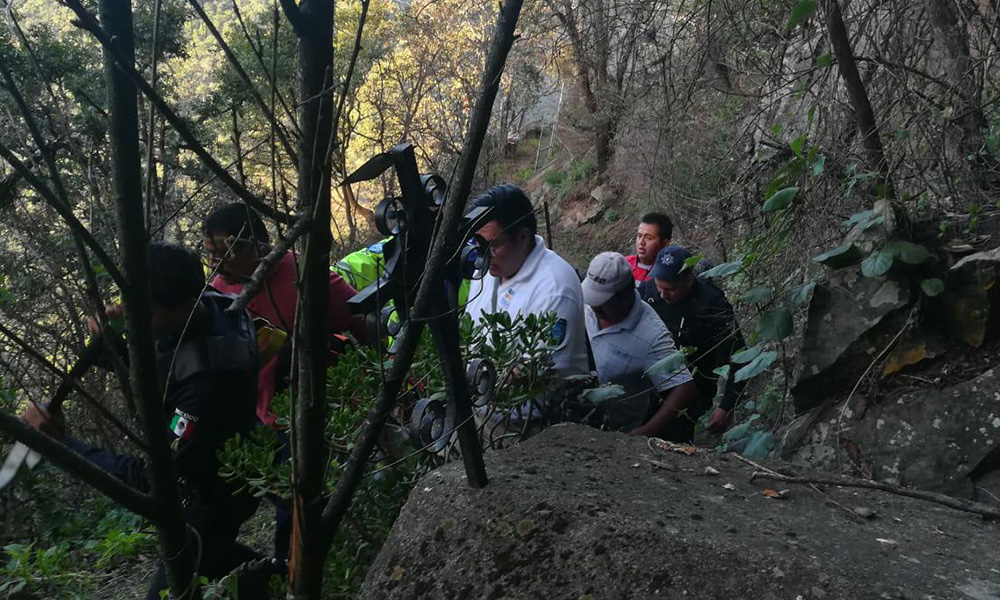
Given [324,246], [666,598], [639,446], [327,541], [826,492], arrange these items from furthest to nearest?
[639,446] < [826,492] < [666,598] < [327,541] < [324,246]

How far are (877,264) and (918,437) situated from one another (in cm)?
78

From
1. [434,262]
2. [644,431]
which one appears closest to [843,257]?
[644,431]

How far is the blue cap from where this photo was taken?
4062 millimetres

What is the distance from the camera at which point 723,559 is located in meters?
1.47

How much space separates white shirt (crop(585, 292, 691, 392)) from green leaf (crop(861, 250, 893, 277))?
3.05ft

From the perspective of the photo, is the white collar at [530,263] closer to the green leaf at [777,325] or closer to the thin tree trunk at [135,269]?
the green leaf at [777,325]

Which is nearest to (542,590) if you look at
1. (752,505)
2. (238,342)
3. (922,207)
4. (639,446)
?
(752,505)

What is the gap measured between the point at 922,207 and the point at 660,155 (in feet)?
24.9

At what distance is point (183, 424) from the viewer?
236cm

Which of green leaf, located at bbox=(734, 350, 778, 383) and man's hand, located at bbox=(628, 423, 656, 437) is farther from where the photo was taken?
man's hand, located at bbox=(628, 423, 656, 437)

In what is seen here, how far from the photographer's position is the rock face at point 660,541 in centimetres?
144

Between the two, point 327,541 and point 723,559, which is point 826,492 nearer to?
point 723,559

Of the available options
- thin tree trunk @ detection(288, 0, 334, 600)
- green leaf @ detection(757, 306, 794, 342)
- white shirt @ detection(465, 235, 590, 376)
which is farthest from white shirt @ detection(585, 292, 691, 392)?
thin tree trunk @ detection(288, 0, 334, 600)

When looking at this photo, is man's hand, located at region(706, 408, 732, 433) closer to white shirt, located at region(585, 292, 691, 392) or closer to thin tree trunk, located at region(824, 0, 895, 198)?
white shirt, located at region(585, 292, 691, 392)
